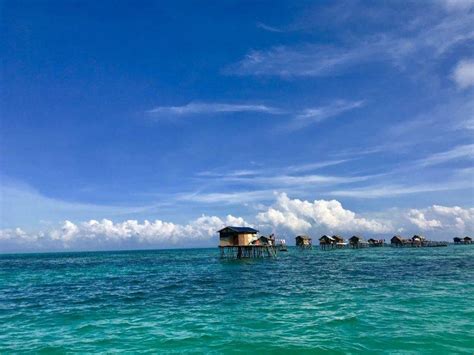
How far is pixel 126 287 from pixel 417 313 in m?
24.7

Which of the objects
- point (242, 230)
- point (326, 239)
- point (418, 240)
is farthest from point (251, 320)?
point (418, 240)

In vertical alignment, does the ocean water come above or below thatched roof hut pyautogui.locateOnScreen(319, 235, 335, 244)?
below

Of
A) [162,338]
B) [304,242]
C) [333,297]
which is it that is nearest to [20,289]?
A: [162,338]

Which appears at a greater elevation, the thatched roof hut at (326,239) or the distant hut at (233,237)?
the distant hut at (233,237)

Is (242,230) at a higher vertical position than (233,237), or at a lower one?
higher

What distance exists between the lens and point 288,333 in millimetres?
15688

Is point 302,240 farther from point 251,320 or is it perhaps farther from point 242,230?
point 251,320

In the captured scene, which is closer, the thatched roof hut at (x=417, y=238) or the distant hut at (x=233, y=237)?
the distant hut at (x=233, y=237)

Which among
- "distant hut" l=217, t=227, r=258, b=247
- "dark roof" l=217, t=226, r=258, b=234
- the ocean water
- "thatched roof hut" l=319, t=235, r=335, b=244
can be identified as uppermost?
"dark roof" l=217, t=226, r=258, b=234

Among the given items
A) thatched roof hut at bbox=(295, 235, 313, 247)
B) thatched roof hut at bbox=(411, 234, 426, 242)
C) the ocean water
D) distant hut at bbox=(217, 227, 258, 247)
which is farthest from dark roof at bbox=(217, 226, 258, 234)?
thatched roof hut at bbox=(411, 234, 426, 242)

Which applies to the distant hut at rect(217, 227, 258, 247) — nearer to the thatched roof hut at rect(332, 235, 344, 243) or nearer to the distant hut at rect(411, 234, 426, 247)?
the thatched roof hut at rect(332, 235, 344, 243)

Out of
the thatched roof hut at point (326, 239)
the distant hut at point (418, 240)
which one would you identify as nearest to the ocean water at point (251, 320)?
the thatched roof hut at point (326, 239)

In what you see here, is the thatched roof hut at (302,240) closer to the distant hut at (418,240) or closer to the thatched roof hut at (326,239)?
the thatched roof hut at (326,239)

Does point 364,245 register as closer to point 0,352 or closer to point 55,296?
point 55,296
